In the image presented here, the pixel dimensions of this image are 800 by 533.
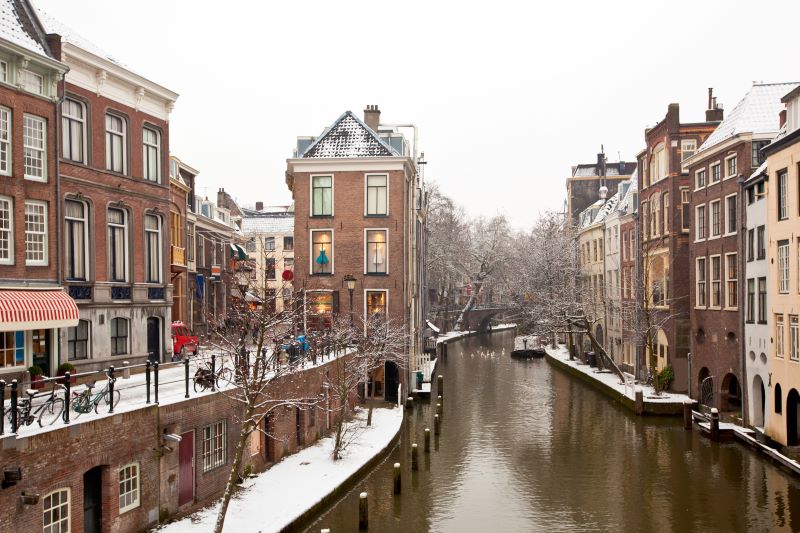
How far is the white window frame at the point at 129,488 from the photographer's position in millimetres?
16109

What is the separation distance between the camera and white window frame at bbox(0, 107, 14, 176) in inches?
773

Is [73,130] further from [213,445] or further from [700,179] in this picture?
[700,179]

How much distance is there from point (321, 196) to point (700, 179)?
20.3 metres

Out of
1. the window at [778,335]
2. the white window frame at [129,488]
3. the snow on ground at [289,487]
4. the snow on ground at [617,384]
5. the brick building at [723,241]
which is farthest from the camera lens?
the snow on ground at [617,384]

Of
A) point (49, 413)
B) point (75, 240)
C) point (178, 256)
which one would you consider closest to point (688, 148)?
point (178, 256)

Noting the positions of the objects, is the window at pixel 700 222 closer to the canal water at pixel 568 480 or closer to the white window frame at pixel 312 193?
the canal water at pixel 568 480

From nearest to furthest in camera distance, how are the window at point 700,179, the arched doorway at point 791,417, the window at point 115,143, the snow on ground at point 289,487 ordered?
the snow on ground at point 289,487 < the window at point 115,143 < the arched doorway at point 791,417 < the window at point 700,179

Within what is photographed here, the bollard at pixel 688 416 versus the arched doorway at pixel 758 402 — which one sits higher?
the arched doorway at pixel 758 402

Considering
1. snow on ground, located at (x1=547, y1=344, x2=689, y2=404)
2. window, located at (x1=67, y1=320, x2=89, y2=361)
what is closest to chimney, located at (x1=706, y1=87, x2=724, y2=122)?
snow on ground, located at (x1=547, y1=344, x2=689, y2=404)

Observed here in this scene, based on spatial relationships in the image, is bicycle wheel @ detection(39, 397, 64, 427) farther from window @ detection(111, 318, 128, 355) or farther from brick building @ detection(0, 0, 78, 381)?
window @ detection(111, 318, 128, 355)

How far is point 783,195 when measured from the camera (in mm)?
29109

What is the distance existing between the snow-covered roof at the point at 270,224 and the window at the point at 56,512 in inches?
2835

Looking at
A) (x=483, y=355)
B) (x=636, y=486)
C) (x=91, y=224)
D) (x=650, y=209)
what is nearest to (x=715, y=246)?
(x=650, y=209)

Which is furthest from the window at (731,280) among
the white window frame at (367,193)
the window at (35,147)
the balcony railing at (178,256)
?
the window at (35,147)
